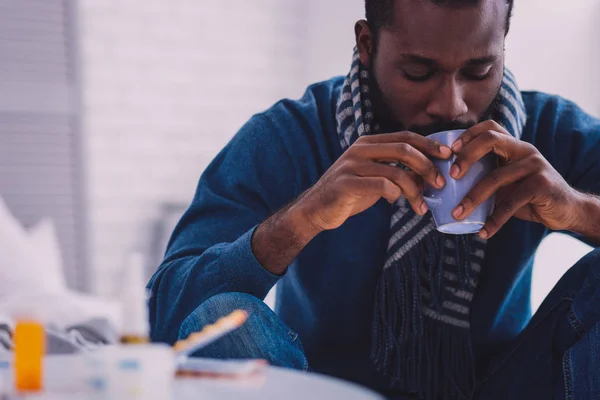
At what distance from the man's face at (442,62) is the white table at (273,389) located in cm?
68

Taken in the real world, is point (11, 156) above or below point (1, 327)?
below

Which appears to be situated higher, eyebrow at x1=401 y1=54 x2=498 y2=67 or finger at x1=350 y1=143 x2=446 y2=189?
eyebrow at x1=401 y1=54 x2=498 y2=67

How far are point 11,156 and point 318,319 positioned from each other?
6.69 feet

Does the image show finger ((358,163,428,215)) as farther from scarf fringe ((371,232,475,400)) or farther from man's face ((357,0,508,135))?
scarf fringe ((371,232,475,400))

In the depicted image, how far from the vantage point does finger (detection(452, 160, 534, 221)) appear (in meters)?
1.06

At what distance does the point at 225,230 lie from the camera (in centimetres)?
138

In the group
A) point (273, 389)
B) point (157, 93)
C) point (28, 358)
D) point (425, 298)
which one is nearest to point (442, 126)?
point (425, 298)

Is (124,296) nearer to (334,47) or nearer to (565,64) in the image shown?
(565,64)

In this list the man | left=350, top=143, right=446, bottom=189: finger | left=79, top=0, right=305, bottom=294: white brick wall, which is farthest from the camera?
left=79, top=0, right=305, bottom=294: white brick wall

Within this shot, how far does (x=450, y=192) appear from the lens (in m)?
1.07

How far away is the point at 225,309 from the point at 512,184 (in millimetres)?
492

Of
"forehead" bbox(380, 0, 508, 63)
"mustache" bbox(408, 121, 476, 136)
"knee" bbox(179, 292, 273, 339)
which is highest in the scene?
"forehead" bbox(380, 0, 508, 63)

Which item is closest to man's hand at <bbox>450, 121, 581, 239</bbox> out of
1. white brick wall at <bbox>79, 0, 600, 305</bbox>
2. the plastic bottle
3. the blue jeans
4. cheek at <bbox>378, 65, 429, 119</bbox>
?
the blue jeans

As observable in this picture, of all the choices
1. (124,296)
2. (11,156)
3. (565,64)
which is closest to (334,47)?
(565,64)
